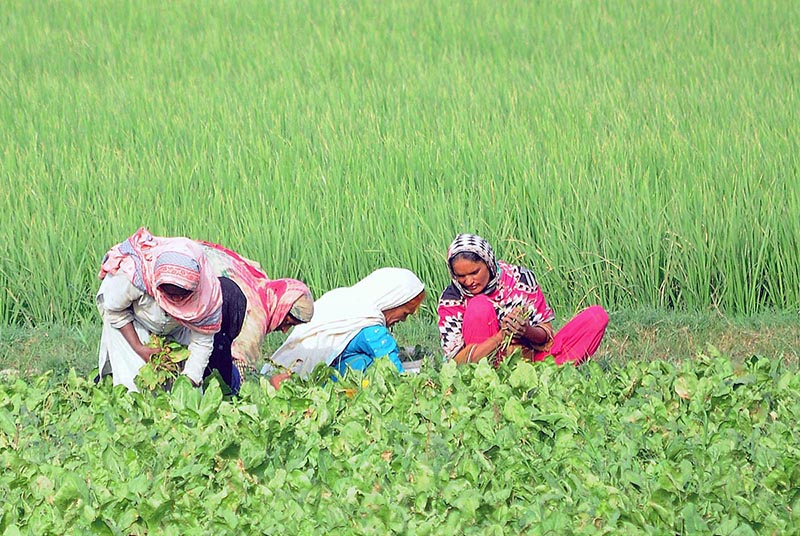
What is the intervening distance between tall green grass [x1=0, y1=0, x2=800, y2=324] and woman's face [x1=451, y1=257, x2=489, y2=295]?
1060mm

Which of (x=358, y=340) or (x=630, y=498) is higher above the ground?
(x=630, y=498)

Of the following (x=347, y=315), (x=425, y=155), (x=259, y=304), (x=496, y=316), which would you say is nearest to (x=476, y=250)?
(x=496, y=316)

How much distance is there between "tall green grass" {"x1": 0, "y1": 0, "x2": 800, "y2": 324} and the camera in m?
5.50

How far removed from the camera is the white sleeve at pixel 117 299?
395 centimetres

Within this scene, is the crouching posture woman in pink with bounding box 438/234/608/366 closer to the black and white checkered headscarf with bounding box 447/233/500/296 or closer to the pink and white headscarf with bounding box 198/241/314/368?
the black and white checkered headscarf with bounding box 447/233/500/296

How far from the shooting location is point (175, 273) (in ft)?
12.3

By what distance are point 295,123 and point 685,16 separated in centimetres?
438

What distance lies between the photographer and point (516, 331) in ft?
13.9

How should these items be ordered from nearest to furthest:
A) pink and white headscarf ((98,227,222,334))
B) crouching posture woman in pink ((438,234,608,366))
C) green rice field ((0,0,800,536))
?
green rice field ((0,0,800,536)), pink and white headscarf ((98,227,222,334)), crouching posture woman in pink ((438,234,608,366))

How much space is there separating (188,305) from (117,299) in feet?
0.97

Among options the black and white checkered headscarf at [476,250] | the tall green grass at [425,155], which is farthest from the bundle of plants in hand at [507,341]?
the tall green grass at [425,155]

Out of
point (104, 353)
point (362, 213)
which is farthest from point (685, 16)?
point (104, 353)

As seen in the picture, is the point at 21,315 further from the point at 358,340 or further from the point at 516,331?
the point at 516,331

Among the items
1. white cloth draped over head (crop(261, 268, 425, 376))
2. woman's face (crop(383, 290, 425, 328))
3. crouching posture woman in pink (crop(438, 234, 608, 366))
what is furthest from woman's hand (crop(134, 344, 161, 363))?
crouching posture woman in pink (crop(438, 234, 608, 366))
